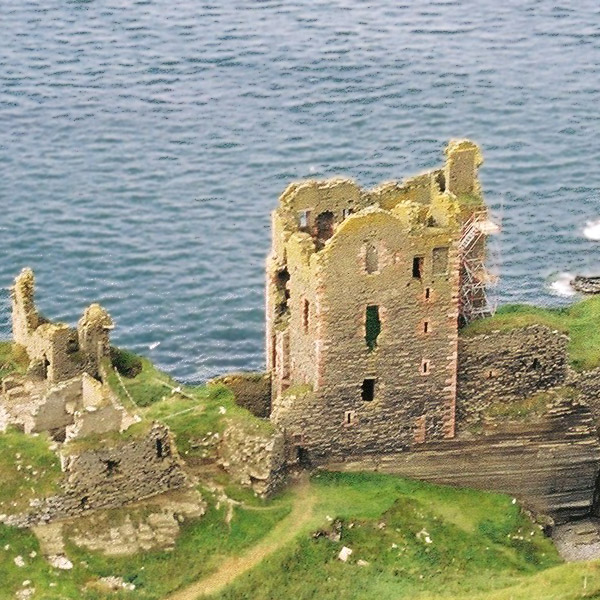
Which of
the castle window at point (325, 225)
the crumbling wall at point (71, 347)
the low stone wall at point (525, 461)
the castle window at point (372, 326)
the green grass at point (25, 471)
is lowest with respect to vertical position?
the low stone wall at point (525, 461)

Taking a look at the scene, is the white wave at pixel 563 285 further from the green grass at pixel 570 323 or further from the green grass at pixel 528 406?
the green grass at pixel 528 406

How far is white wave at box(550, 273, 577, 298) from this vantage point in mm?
148000

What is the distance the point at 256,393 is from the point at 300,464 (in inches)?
331

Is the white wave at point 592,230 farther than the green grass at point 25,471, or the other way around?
the white wave at point 592,230

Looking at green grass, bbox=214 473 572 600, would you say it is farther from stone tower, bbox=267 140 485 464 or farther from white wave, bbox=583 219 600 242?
white wave, bbox=583 219 600 242

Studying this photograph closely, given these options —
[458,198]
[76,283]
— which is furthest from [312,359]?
[76,283]

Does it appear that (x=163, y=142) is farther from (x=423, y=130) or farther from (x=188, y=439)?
(x=188, y=439)

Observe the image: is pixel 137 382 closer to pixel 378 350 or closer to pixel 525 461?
pixel 378 350

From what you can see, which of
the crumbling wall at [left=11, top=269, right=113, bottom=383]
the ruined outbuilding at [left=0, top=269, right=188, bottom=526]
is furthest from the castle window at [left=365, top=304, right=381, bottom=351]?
the crumbling wall at [left=11, top=269, right=113, bottom=383]

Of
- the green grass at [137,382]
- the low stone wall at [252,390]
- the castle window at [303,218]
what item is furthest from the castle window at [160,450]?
the castle window at [303,218]

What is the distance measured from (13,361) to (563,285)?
4841 centimetres

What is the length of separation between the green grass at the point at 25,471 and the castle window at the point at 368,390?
1805 centimetres

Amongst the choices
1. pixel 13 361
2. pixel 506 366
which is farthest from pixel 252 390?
pixel 506 366

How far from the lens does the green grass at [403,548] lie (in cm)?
10300
